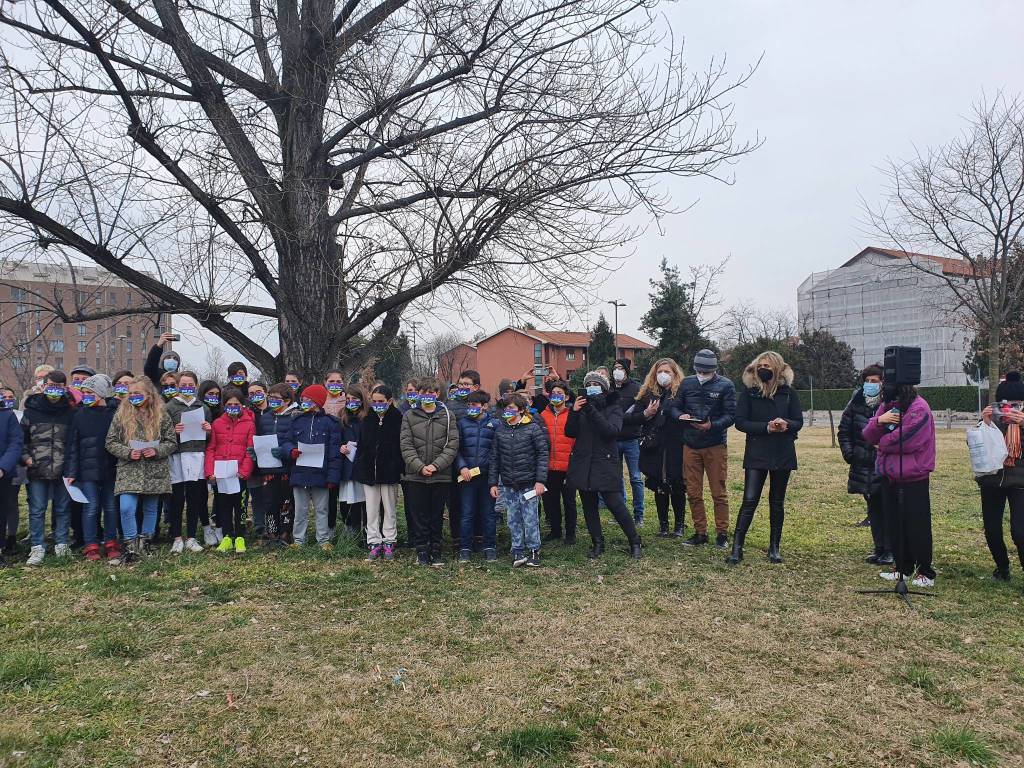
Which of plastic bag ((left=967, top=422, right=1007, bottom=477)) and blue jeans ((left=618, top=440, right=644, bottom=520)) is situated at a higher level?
plastic bag ((left=967, top=422, right=1007, bottom=477))

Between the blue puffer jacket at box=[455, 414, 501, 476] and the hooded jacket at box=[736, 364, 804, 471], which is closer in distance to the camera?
the hooded jacket at box=[736, 364, 804, 471]

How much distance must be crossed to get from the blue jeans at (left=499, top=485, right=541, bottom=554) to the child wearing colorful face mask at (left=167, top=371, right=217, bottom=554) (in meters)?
3.70

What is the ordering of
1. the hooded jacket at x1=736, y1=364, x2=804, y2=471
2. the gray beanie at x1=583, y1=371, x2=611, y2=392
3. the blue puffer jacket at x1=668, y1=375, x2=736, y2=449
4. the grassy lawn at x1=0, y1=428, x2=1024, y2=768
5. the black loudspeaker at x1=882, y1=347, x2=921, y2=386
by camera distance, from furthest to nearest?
the blue puffer jacket at x1=668, y1=375, x2=736, y2=449 → the gray beanie at x1=583, y1=371, x2=611, y2=392 → the hooded jacket at x1=736, y1=364, x2=804, y2=471 → the black loudspeaker at x1=882, y1=347, x2=921, y2=386 → the grassy lawn at x1=0, y1=428, x2=1024, y2=768

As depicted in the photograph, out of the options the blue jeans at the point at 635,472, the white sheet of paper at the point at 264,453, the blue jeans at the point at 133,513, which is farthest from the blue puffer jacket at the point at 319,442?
the blue jeans at the point at 635,472

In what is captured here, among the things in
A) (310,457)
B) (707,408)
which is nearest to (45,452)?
(310,457)

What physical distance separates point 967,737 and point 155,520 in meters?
7.85

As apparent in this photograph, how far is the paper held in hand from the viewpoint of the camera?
812 cm

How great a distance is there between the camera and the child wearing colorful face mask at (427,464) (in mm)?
7531

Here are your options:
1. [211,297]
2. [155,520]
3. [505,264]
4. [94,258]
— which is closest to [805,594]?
[505,264]

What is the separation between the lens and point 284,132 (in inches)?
375

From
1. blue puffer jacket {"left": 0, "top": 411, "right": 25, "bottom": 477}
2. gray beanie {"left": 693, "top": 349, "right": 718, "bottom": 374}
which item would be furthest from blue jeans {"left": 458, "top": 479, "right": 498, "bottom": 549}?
blue puffer jacket {"left": 0, "top": 411, "right": 25, "bottom": 477}

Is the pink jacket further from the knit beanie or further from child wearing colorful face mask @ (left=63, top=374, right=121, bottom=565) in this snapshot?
child wearing colorful face mask @ (left=63, top=374, right=121, bottom=565)

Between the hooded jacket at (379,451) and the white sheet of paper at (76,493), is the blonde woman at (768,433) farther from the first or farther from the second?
the white sheet of paper at (76,493)

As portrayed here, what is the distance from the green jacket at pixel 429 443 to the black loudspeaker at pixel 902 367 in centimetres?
432
